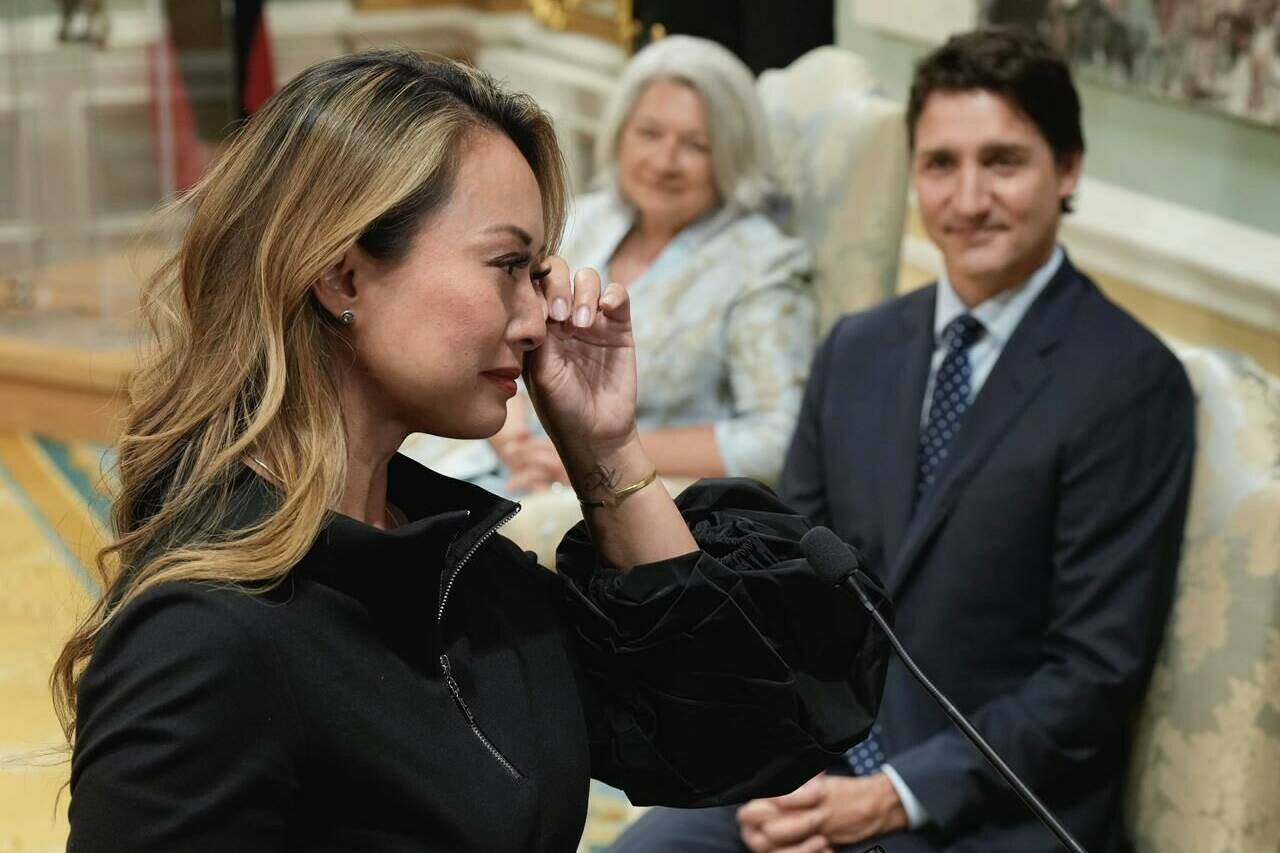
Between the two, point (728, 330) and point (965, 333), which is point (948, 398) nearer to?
point (965, 333)

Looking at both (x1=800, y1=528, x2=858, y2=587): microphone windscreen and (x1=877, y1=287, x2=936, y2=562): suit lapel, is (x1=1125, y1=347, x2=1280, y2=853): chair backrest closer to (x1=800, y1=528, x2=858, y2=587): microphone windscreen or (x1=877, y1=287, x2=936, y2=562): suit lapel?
(x1=877, y1=287, x2=936, y2=562): suit lapel

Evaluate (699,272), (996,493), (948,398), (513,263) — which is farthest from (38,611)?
(513,263)

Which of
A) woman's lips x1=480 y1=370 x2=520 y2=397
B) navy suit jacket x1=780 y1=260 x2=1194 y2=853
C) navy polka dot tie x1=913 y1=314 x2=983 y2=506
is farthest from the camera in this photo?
navy polka dot tie x1=913 y1=314 x2=983 y2=506

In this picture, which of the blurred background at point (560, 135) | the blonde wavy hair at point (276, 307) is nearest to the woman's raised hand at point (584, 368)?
the blonde wavy hair at point (276, 307)

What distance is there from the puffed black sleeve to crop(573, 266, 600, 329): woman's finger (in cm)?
22

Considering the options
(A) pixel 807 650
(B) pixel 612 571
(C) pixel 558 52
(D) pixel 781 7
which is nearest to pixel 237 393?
(B) pixel 612 571

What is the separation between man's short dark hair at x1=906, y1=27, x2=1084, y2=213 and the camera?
7.59 ft

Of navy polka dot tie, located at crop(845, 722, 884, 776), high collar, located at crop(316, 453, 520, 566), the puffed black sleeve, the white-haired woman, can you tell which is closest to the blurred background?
the white-haired woman

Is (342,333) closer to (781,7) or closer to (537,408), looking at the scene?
(537,408)

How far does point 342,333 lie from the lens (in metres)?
1.33

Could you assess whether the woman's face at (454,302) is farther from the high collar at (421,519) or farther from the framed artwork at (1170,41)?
the framed artwork at (1170,41)

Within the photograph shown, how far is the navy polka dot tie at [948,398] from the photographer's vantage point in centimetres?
223

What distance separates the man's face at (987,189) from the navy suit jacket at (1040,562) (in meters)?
0.08

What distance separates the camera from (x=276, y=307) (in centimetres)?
129
